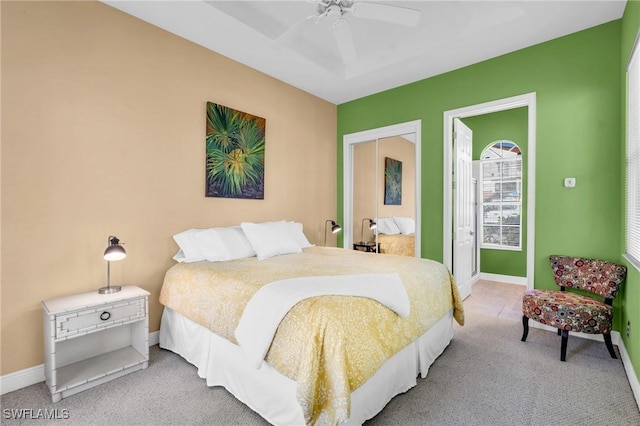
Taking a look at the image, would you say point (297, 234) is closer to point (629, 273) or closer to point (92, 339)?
point (92, 339)

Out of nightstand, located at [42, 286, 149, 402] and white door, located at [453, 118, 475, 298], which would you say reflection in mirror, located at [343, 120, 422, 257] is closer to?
white door, located at [453, 118, 475, 298]

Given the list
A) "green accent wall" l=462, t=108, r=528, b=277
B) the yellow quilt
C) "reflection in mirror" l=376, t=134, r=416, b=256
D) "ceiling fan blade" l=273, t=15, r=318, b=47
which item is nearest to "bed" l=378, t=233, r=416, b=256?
"reflection in mirror" l=376, t=134, r=416, b=256

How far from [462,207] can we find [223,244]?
9.79ft

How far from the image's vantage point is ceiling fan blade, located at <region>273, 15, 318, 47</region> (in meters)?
2.29

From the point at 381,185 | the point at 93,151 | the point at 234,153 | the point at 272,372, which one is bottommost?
the point at 272,372

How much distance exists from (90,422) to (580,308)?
135 inches

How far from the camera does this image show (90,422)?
172 cm

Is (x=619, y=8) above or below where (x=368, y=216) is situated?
above

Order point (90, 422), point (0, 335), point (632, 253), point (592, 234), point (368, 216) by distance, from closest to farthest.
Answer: point (90, 422), point (0, 335), point (632, 253), point (592, 234), point (368, 216)

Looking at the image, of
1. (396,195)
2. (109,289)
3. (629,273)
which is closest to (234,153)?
(109,289)

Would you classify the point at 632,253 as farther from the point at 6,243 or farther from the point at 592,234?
the point at 6,243

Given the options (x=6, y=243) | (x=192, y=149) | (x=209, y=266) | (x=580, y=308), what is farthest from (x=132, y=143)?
(x=580, y=308)

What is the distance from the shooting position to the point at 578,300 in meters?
2.53

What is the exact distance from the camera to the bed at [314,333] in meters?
1.42
